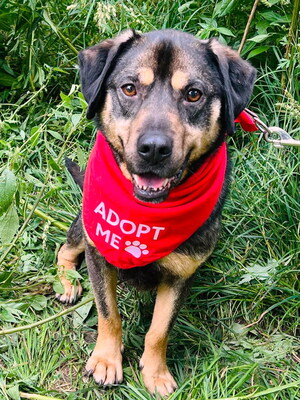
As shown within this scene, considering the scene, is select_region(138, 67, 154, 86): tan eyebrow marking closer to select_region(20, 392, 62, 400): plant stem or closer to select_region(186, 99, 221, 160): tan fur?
select_region(186, 99, 221, 160): tan fur

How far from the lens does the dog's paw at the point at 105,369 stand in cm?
341

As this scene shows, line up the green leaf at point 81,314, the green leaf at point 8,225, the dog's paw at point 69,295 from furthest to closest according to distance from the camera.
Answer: the dog's paw at point 69,295 → the green leaf at point 81,314 → the green leaf at point 8,225

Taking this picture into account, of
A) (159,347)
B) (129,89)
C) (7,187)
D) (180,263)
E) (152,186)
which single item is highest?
(129,89)

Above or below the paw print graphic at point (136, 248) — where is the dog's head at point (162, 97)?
above

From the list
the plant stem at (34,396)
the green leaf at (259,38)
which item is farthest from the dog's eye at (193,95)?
the plant stem at (34,396)

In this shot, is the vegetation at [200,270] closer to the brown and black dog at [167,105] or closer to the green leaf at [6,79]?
the green leaf at [6,79]

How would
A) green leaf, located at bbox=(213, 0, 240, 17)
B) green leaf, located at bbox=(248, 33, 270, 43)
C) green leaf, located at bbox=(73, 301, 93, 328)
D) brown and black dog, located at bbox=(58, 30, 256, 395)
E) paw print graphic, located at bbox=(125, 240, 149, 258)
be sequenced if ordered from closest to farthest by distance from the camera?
brown and black dog, located at bbox=(58, 30, 256, 395) < paw print graphic, located at bbox=(125, 240, 149, 258) < green leaf, located at bbox=(73, 301, 93, 328) < green leaf, located at bbox=(248, 33, 270, 43) < green leaf, located at bbox=(213, 0, 240, 17)

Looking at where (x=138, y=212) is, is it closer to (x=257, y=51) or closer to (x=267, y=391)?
(x=267, y=391)

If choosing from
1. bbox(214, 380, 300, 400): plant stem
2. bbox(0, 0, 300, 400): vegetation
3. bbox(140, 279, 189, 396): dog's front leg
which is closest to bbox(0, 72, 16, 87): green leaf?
bbox(0, 0, 300, 400): vegetation

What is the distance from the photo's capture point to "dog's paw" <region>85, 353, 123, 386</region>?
11.2ft

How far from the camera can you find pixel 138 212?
3.10 metres

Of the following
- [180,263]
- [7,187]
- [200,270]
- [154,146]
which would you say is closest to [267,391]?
[180,263]

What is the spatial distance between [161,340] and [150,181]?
37.8 inches

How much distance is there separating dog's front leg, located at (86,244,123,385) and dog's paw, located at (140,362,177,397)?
0.15 m
